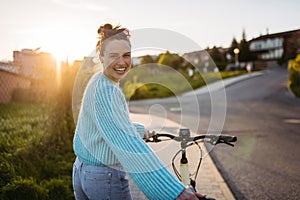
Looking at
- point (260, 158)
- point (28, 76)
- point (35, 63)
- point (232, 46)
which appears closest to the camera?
Answer: point (35, 63)

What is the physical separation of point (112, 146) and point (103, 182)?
0.30 m

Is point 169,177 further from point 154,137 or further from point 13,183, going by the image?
point 13,183

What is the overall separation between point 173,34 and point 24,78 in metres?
5.40

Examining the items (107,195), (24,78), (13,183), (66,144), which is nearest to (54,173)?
(13,183)

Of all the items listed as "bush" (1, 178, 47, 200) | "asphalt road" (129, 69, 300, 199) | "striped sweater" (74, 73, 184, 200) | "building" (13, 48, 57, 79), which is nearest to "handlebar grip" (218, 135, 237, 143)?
"asphalt road" (129, 69, 300, 199)

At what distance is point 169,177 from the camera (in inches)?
54.9

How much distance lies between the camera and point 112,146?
146 cm

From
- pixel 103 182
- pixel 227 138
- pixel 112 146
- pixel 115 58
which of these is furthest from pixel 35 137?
pixel 112 146

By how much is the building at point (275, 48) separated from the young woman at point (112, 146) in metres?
55.6

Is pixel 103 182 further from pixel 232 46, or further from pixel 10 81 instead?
pixel 232 46

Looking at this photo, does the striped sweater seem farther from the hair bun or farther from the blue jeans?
the hair bun

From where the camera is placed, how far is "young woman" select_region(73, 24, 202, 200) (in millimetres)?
1399

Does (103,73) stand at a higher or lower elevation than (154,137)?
higher

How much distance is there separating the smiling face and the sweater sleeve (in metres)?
0.17
